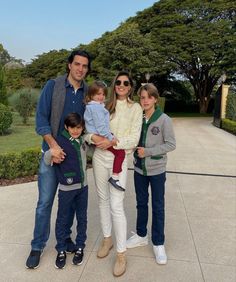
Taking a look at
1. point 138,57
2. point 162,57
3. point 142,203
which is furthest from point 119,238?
point 162,57

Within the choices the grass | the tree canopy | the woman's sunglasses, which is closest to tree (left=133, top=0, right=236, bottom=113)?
the tree canopy

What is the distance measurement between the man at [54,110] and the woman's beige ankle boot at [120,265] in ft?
2.33

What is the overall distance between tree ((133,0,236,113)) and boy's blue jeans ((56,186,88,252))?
69.5 ft

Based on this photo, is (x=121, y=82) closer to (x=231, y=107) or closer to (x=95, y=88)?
(x=95, y=88)

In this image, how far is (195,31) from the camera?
22.8 meters

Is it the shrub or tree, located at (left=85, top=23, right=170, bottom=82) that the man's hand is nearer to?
the shrub

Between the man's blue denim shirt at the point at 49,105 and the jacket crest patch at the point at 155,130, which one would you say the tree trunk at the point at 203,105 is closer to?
the jacket crest patch at the point at 155,130

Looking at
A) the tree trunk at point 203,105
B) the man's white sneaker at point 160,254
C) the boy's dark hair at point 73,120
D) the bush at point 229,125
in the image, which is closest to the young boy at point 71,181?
the boy's dark hair at point 73,120

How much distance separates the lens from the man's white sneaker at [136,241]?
3208mm

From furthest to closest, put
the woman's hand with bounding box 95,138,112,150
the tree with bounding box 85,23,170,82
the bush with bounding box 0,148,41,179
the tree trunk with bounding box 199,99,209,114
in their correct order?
1. the tree trunk with bounding box 199,99,209,114
2. the tree with bounding box 85,23,170,82
3. the bush with bounding box 0,148,41,179
4. the woman's hand with bounding box 95,138,112,150

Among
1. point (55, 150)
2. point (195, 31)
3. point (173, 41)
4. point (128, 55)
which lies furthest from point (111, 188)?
point (195, 31)

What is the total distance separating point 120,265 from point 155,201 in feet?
2.12

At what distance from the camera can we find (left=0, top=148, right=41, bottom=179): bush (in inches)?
214

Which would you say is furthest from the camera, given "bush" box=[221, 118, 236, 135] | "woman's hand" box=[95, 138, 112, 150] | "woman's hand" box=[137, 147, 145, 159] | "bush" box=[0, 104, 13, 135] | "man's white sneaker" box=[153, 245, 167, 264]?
"bush" box=[221, 118, 236, 135]
